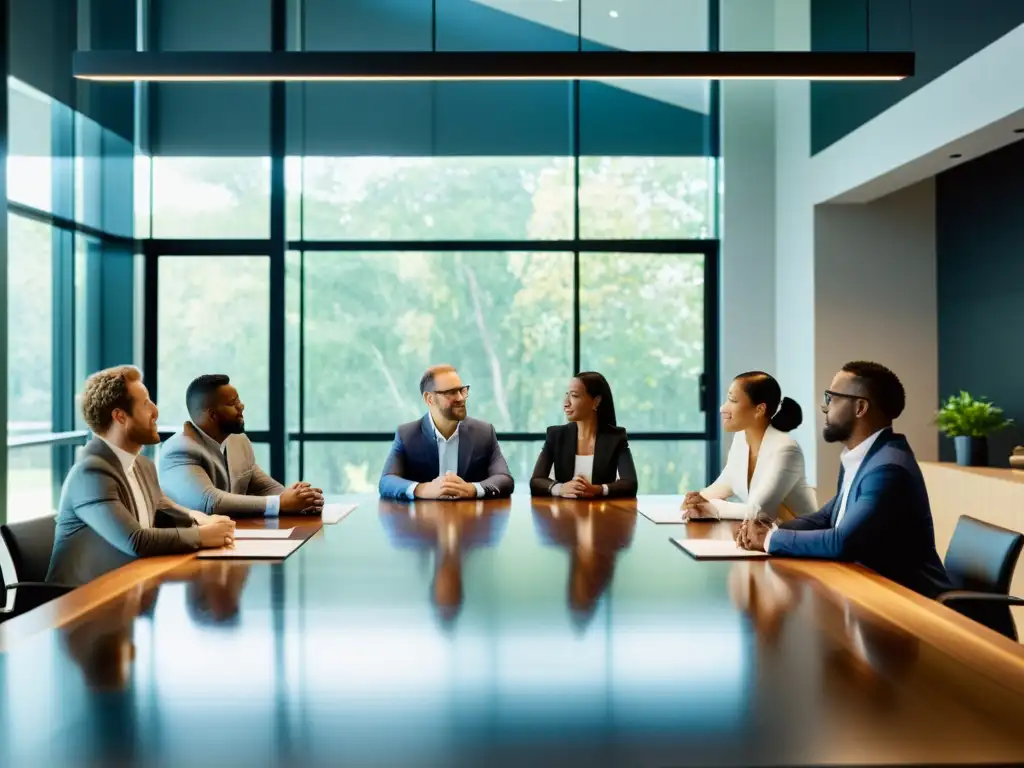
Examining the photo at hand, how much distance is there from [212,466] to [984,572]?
284 centimetres

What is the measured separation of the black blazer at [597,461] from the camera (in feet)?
16.1

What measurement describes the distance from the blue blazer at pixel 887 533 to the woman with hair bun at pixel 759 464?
2.39 feet

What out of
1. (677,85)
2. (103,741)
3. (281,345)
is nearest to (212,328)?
(281,345)

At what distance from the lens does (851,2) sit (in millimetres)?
6727

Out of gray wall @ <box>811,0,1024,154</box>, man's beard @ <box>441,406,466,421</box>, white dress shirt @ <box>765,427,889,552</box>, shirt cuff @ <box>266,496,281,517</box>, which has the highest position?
gray wall @ <box>811,0,1024,154</box>

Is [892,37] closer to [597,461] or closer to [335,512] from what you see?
[597,461]

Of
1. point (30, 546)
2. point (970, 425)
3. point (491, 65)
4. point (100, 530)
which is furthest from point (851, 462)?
point (970, 425)

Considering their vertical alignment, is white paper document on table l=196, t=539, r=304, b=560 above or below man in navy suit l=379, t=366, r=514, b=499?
below

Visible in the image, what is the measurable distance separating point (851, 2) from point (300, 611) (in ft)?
19.1

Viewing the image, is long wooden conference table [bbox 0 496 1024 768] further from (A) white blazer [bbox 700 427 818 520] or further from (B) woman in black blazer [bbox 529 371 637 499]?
(B) woman in black blazer [bbox 529 371 637 499]

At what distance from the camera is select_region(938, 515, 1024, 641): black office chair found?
309cm

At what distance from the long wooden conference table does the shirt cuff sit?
3.15 ft

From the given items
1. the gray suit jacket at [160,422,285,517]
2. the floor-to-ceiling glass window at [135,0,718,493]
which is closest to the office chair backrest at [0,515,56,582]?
the gray suit jacket at [160,422,285,517]

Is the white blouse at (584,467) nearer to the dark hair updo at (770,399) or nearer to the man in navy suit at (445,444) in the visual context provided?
the man in navy suit at (445,444)
